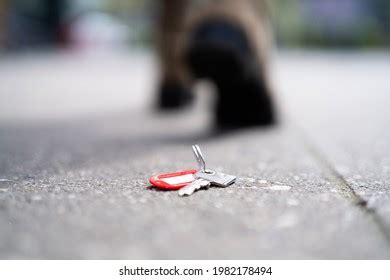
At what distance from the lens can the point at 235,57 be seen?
1.53 meters

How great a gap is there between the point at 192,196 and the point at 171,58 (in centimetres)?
134

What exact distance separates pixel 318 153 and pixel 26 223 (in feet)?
2.92

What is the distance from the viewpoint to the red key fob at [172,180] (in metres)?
0.98

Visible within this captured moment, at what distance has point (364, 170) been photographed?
3.88ft

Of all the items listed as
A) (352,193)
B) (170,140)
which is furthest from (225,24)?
(352,193)

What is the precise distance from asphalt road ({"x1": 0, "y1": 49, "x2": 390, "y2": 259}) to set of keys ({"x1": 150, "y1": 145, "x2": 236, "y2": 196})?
0.02 metres

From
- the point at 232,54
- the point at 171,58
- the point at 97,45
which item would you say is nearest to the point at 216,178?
the point at 232,54

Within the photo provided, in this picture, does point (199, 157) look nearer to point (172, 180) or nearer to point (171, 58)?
point (172, 180)

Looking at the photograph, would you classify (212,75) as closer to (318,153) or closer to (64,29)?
(318,153)

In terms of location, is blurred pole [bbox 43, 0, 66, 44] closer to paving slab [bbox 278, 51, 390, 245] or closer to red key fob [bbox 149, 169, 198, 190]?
paving slab [bbox 278, 51, 390, 245]

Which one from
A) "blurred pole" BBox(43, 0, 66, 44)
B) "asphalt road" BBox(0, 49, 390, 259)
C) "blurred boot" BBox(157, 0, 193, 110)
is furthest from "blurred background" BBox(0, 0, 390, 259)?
"blurred pole" BBox(43, 0, 66, 44)

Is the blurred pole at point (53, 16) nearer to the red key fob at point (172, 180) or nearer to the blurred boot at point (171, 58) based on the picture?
the blurred boot at point (171, 58)

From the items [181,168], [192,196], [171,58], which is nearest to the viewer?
[192,196]
